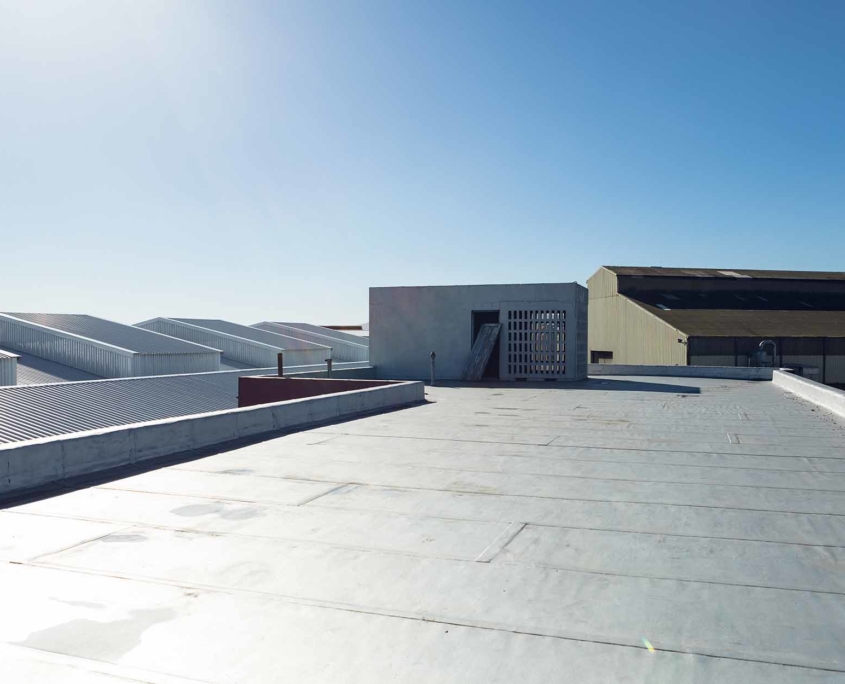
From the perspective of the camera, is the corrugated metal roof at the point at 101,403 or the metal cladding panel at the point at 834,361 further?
the metal cladding panel at the point at 834,361

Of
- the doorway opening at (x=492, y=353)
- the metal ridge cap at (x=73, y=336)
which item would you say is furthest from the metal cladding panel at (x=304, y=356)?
the doorway opening at (x=492, y=353)

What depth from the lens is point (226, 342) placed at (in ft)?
160

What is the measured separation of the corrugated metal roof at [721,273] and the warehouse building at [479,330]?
2789 cm

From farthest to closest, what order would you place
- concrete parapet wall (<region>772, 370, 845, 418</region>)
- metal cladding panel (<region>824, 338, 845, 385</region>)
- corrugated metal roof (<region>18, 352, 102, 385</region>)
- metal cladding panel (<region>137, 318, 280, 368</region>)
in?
metal cladding panel (<region>137, 318, 280, 368</region>) < metal cladding panel (<region>824, 338, 845, 385</region>) < corrugated metal roof (<region>18, 352, 102, 385</region>) < concrete parapet wall (<region>772, 370, 845, 418</region>)

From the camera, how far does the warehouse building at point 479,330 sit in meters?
26.3

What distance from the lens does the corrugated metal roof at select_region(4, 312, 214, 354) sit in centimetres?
3797

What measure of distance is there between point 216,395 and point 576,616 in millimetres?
26277

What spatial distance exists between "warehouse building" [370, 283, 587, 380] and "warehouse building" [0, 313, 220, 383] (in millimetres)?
14922

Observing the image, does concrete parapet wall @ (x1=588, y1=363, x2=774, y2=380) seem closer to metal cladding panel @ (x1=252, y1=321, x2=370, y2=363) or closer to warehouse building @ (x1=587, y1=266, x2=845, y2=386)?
warehouse building @ (x1=587, y1=266, x2=845, y2=386)

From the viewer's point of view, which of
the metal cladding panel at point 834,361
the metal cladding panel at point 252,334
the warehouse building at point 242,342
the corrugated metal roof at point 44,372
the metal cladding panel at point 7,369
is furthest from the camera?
the metal cladding panel at point 252,334

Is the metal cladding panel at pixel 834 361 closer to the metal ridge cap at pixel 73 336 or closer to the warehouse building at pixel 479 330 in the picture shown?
the warehouse building at pixel 479 330

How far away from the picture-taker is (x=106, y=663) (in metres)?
3.79

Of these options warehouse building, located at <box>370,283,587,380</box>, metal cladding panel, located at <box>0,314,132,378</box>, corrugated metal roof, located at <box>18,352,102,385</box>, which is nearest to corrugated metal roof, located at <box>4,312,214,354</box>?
metal cladding panel, located at <box>0,314,132,378</box>

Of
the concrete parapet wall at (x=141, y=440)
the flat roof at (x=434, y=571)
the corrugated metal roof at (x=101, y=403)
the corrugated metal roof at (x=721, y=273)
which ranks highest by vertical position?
the corrugated metal roof at (x=721, y=273)
